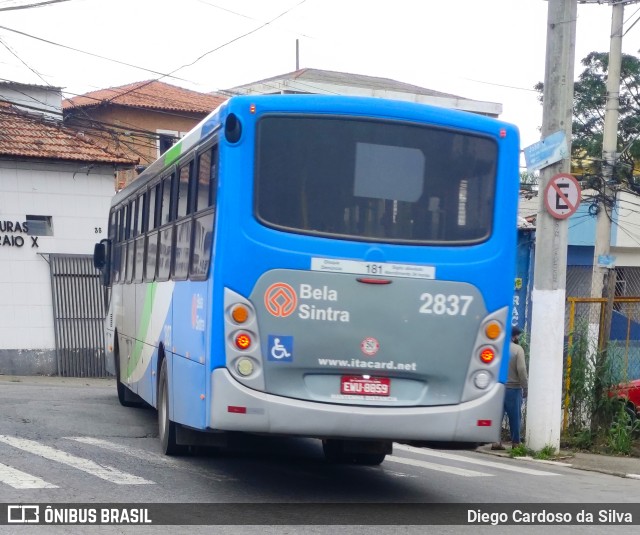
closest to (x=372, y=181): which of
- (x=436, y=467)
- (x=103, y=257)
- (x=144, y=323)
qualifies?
(x=436, y=467)

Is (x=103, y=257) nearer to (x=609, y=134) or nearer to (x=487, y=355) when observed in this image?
(x=487, y=355)

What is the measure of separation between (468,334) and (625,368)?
280 inches

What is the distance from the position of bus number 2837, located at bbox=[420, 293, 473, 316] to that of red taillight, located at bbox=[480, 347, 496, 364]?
1.13ft

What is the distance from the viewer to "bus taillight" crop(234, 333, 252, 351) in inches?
320

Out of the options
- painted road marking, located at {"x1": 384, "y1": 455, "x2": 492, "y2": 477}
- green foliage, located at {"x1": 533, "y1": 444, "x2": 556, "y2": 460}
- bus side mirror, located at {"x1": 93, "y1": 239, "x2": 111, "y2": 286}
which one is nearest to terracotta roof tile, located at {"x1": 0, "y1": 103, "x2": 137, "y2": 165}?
bus side mirror, located at {"x1": 93, "y1": 239, "x2": 111, "y2": 286}

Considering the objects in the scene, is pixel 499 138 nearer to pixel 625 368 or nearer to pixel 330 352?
pixel 330 352

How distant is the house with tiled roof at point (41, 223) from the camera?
2523cm

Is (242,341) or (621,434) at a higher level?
(242,341)

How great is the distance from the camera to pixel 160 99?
141ft

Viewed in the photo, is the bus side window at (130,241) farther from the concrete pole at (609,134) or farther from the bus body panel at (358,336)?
the concrete pole at (609,134)

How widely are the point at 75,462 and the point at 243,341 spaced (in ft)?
9.14

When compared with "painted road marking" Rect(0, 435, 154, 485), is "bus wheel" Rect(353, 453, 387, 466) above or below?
below

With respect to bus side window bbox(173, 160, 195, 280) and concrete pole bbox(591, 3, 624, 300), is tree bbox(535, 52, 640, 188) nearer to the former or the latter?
concrete pole bbox(591, 3, 624, 300)

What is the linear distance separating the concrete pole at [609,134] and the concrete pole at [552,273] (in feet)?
32.5
